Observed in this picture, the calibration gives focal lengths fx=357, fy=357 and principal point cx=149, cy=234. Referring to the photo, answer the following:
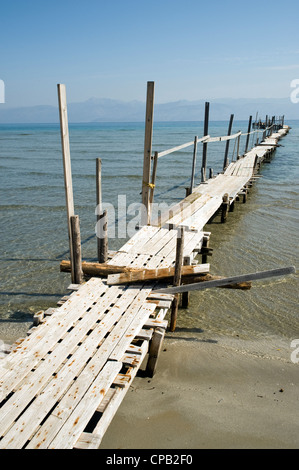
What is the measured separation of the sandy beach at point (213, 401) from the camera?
15.0 feet

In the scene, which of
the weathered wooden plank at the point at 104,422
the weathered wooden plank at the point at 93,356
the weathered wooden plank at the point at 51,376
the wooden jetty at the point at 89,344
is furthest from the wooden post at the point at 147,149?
the weathered wooden plank at the point at 104,422

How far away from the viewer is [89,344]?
494 cm

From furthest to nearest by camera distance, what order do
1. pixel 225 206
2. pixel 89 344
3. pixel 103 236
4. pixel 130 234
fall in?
pixel 225 206 < pixel 130 234 < pixel 103 236 < pixel 89 344

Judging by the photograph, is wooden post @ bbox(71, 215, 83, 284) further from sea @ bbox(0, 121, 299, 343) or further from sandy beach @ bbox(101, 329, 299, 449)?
sandy beach @ bbox(101, 329, 299, 449)

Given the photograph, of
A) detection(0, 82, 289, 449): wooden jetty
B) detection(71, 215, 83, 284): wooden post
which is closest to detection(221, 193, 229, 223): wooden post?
detection(0, 82, 289, 449): wooden jetty

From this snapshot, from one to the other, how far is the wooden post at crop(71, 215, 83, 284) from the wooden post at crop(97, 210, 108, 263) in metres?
0.90

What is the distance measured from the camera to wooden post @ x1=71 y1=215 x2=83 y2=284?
648 cm

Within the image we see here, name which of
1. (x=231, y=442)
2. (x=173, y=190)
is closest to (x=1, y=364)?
(x=231, y=442)

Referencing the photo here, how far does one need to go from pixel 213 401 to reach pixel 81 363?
2.07m

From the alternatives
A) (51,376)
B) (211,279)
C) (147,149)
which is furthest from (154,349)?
(147,149)

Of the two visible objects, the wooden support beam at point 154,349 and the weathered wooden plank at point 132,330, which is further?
the wooden support beam at point 154,349

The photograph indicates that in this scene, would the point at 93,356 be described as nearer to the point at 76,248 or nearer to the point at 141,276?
the point at 141,276

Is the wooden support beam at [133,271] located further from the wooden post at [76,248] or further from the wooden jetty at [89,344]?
the wooden post at [76,248]

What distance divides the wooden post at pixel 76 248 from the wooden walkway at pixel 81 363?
245mm
